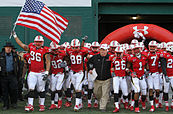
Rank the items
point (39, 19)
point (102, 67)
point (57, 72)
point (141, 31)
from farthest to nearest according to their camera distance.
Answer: point (141, 31) → point (57, 72) → point (39, 19) → point (102, 67)

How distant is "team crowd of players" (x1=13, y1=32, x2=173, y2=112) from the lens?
8.46 m

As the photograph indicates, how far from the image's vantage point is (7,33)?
14.6 metres

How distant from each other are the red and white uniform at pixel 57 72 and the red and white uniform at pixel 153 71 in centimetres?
263

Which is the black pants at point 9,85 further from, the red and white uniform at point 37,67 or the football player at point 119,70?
the football player at point 119,70

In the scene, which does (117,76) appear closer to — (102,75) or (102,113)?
(102,75)

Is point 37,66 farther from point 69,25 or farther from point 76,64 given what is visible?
point 69,25

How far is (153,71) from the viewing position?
29.6 feet

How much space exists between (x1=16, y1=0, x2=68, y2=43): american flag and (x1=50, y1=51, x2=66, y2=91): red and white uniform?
0.53 metres

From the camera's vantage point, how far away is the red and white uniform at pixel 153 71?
29.2ft

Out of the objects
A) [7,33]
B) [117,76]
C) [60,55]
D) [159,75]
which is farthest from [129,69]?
[7,33]

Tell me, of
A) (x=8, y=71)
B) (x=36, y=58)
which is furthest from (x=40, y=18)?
(x=8, y=71)

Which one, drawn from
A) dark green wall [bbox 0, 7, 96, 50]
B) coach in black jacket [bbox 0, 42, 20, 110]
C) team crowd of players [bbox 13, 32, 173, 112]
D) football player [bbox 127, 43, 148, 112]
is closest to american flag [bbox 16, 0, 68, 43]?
team crowd of players [bbox 13, 32, 173, 112]

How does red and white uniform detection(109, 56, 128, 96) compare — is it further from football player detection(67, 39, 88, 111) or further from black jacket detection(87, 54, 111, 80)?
football player detection(67, 39, 88, 111)

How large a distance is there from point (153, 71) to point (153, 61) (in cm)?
30
